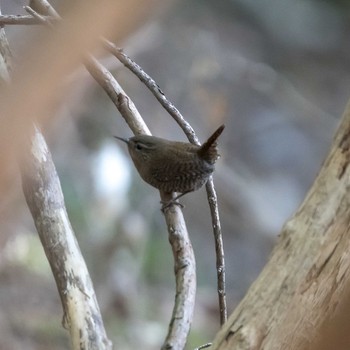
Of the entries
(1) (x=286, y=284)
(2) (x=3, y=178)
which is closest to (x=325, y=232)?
(1) (x=286, y=284)

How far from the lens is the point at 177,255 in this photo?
48.9 inches

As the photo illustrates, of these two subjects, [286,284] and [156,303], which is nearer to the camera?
[286,284]

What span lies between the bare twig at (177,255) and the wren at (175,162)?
0.04m

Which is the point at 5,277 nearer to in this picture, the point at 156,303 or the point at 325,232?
the point at 156,303

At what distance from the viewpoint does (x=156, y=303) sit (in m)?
3.38

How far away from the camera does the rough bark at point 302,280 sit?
31.7 inches

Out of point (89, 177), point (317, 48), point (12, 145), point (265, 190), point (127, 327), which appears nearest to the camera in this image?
point (12, 145)

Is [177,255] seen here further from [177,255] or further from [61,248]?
[61,248]

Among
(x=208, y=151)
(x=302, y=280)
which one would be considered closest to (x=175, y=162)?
(x=208, y=151)

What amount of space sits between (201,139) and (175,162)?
2.34 metres

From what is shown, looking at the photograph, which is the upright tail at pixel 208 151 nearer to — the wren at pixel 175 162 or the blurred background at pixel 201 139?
the wren at pixel 175 162

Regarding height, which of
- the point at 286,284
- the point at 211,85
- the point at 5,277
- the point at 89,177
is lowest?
the point at 286,284

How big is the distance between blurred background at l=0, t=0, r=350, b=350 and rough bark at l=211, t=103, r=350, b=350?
2.15 m

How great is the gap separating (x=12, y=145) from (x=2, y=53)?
860 mm
